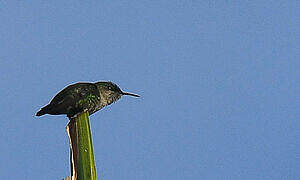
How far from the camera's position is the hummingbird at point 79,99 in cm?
354

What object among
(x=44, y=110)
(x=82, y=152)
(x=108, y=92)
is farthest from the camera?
(x=108, y=92)

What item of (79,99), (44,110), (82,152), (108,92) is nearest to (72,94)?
(79,99)

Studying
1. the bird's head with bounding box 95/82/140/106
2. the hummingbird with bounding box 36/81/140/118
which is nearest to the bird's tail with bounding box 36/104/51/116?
the hummingbird with bounding box 36/81/140/118

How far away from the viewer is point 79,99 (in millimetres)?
3570

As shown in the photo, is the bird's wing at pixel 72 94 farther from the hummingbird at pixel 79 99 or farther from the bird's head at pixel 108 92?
the bird's head at pixel 108 92

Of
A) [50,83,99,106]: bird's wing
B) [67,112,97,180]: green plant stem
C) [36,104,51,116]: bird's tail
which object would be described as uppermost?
[50,83,99,106]: bird's wing

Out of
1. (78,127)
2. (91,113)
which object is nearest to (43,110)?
(91,113)

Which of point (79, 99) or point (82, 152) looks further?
Answer: point (79, 99)

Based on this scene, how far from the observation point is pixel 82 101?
3.54 metres

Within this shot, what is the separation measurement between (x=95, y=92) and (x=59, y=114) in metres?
0.37

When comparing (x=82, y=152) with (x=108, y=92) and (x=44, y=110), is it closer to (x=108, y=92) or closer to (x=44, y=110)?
(x=44, y=110)

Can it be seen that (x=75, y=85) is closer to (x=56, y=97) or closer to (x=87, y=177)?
(x=56, y=97)

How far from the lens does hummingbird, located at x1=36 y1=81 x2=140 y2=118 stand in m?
3.54

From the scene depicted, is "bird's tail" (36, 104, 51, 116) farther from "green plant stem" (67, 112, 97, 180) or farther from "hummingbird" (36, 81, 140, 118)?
"green plant stem" (67, 112, 97, 180)
